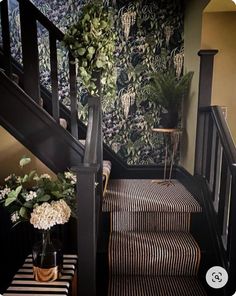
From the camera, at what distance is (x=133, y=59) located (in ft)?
9.93

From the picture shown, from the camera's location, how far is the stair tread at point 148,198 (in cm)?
217

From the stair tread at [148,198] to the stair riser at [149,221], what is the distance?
62 mm

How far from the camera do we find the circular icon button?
1820 mm

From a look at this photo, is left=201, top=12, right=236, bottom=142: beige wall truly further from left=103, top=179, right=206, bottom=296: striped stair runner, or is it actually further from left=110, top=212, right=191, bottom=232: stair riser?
left=110, top=212, right=191, bottom=232: stair riser

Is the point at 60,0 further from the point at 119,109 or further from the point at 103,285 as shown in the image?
the point at 103,285

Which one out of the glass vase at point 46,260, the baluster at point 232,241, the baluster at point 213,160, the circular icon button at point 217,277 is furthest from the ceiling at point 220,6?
the glass vase at point 46,260

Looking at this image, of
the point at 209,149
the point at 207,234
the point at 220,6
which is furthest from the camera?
the point at 209,149

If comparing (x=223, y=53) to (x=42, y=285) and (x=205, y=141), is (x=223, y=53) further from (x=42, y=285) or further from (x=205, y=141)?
(x=42, y=285)

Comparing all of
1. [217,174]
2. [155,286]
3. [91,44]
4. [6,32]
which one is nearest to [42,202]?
[155,286]

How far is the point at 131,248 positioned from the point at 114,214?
309 mm

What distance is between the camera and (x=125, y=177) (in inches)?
125

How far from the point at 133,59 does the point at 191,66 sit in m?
0.66

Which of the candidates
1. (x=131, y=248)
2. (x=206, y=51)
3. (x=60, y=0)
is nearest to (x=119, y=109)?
(x=206, y=51)

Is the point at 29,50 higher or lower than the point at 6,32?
lower
